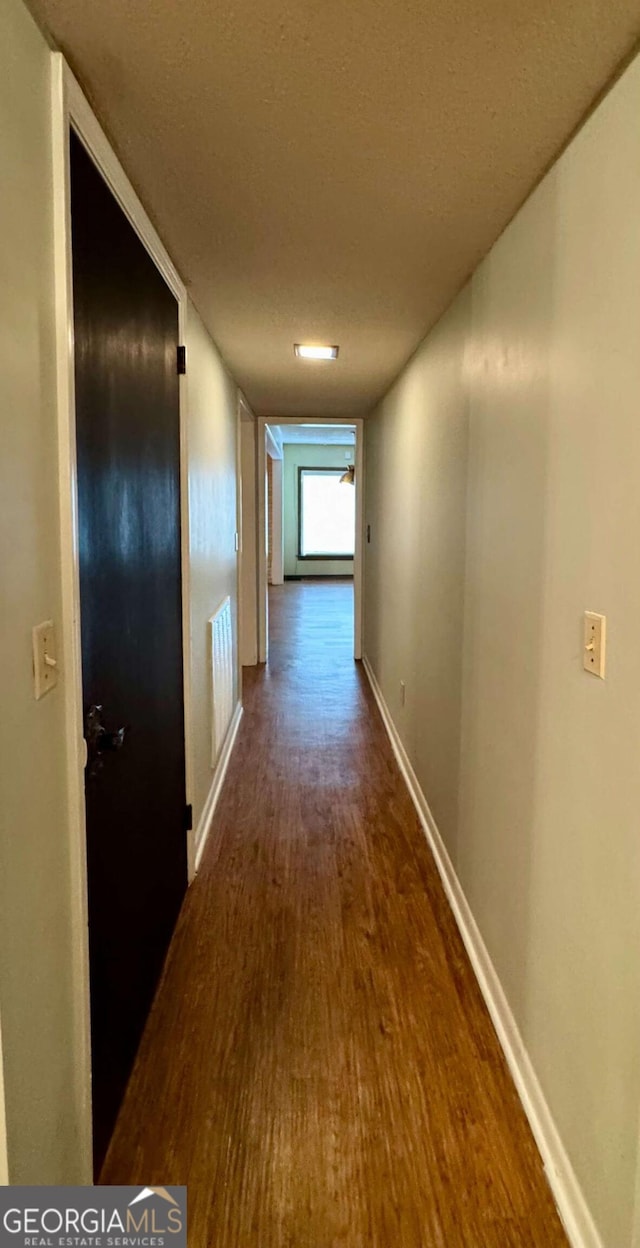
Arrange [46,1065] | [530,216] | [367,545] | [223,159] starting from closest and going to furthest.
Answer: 1. [46,1065]
2. [223,159]
3. [530,216]
4. [367,545]

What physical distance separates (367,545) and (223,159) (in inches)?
160

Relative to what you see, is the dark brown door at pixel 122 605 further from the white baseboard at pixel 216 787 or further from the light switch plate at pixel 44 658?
the white baseboard at pixel 216 787

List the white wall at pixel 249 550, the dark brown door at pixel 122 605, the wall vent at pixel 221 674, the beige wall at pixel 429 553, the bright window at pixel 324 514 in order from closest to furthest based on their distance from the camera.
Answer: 1. the dark brown door at pixel 122 605
2. the beige wall at pixel 429 553
3. the wall vent at pixel 221 674
4. the white wall at pixel 249 550
5. the bright window at pixel 324 514

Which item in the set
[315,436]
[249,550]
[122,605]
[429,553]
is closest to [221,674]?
[429,553]

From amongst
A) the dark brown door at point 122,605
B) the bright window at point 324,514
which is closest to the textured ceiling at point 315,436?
the bright window at point 324,514

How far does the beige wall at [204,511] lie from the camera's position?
7.87 ft

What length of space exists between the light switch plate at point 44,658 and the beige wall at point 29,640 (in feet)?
0.06

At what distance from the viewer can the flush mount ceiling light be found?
2.96m

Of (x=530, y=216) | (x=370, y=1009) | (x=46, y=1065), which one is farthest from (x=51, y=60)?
(x=370, y=1009)

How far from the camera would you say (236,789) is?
3.18 m

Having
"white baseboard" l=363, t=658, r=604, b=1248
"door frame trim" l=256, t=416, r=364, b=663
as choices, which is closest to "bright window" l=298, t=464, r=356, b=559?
"door frame trim" l=256, t=416, r=364, b=663

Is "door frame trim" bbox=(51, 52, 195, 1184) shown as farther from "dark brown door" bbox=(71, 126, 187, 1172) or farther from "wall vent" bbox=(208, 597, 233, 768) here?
"wall vent" bbox=(208, 597, 233, 768)

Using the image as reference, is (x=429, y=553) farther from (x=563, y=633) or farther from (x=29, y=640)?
(x=29, y=640)

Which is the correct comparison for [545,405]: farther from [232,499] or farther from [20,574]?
[232,499]
